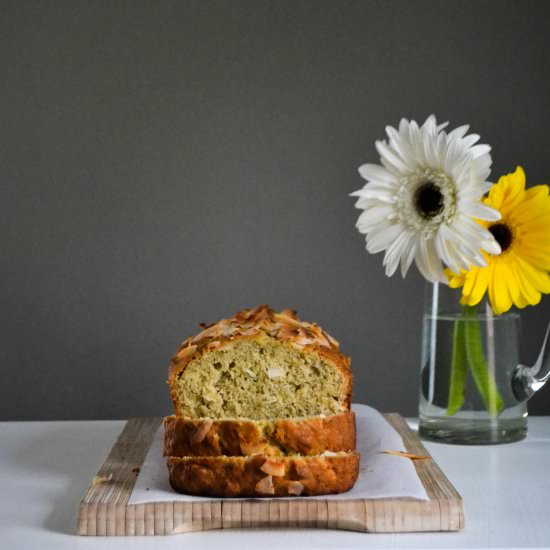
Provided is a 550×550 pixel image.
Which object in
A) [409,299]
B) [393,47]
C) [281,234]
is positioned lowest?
[409,299]

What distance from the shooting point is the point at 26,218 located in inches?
71.9

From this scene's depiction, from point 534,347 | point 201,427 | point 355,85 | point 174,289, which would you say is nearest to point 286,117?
point 355,85

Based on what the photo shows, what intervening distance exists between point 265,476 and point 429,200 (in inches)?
17.9

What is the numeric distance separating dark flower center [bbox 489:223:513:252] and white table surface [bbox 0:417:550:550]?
308mm

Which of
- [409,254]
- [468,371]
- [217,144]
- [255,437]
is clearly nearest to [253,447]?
[255,437]

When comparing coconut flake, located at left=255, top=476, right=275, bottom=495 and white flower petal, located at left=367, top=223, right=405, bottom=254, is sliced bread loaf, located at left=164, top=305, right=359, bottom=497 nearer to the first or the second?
coconut flake, located at left=255, top=476, right=275, bottom=495

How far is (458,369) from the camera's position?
1472 mm

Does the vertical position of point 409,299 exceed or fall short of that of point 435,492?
it exceeds it

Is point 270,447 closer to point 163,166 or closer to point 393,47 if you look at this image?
point 163,166

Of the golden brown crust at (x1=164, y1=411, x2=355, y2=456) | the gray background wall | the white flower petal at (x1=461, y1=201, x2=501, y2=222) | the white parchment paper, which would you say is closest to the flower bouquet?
the white flower petal at (x1=461, y1=201, x2=501, y2=222)

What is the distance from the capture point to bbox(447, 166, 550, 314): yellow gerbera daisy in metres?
1.42

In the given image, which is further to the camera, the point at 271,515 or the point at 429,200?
the point at 429,200

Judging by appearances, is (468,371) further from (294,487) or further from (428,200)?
(294,487)

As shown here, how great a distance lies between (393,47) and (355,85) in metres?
0.10
